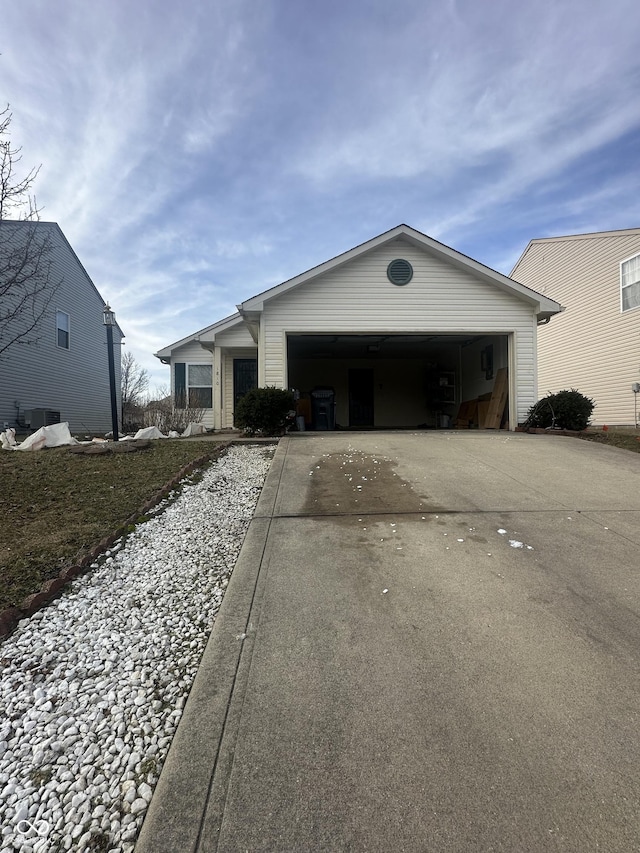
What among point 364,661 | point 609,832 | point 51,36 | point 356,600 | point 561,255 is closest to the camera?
point 609,832

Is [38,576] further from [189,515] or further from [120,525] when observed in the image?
[189,515]

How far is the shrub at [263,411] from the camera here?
9680mm

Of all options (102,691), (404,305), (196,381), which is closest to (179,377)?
(196,381)

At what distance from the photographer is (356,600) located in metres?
2.87

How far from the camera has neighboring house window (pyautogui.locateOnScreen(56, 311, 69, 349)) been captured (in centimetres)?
1707

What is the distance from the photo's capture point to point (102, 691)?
2088mm

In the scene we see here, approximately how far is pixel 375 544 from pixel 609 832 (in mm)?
2382

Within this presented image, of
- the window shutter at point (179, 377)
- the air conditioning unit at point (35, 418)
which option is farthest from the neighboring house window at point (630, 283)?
the air conditioning unit at point (35, 418)

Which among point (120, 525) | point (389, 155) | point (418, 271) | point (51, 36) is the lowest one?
point (120, 525)

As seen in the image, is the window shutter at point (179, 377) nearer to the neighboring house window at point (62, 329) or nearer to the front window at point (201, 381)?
the front window at point (201, 381)

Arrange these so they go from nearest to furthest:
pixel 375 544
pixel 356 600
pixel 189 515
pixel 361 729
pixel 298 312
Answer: pixel 361 729 → pixel 356 600 → pixel 375 544 → pixel 189 515 → pixel 298 312

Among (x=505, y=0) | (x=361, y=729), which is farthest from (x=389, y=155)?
(x=361, y=729)

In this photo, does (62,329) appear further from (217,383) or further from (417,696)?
(417,696)

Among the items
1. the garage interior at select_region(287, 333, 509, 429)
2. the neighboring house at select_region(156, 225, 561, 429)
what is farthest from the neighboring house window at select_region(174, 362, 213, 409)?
the neighboring house at select_region(156, 225, 561, 429)
